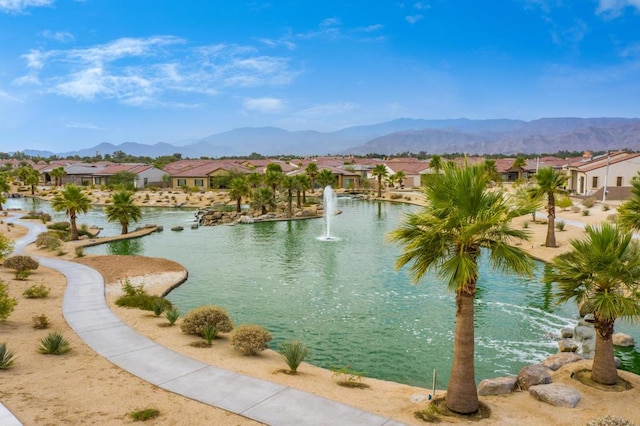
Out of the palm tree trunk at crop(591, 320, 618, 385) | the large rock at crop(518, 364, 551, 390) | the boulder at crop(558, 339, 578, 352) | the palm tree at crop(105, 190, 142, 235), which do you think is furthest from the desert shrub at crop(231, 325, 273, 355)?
the palm tree at crop(105, 190, 142, 235)

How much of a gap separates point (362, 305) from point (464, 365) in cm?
1149

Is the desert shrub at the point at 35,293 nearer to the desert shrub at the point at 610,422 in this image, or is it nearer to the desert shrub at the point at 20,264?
the desert shrub at the point at 20,264

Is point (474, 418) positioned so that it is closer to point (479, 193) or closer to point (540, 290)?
point (479, 193)

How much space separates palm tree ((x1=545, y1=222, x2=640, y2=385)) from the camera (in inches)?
510

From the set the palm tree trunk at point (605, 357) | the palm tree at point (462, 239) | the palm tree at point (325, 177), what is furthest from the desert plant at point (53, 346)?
the palm tree at point (325, 177)

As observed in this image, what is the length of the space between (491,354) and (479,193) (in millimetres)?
8652

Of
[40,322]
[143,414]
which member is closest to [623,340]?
[143,414]

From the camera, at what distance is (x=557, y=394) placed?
40.8 ft

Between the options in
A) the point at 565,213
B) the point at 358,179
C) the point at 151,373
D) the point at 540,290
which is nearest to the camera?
the point at 151,373

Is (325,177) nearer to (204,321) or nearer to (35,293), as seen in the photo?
(35,293)

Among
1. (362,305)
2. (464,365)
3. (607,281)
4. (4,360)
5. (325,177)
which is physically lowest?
(362,305)

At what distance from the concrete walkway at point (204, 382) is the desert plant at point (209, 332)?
153cm

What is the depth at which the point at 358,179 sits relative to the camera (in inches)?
4311

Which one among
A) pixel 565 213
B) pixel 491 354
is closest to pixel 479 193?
pixel 491 354
